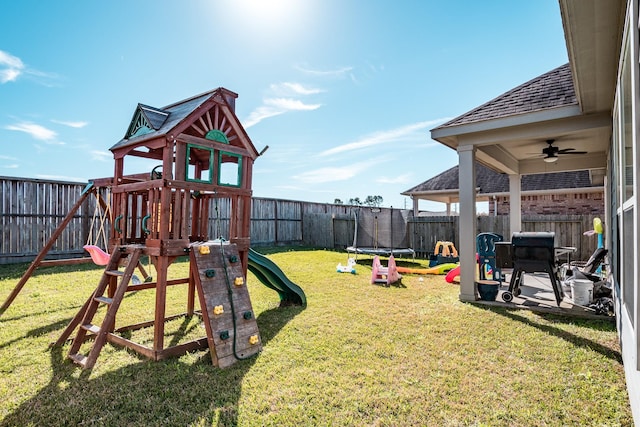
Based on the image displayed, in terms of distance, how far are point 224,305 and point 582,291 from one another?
5152 millimetres

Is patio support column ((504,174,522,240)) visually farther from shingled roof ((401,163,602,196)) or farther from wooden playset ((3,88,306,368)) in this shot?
wooden playset ((3,88,306,368))

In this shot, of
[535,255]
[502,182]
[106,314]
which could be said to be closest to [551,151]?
[535,255]

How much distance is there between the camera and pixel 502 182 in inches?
551

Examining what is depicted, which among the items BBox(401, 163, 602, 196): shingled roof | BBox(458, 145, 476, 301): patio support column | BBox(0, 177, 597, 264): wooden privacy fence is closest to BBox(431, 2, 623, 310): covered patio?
BBox(458, 145, 476, 301): patio support column

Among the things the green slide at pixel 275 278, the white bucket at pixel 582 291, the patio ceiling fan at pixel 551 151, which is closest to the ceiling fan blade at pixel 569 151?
the patio ceiling fan at pixel 551 151

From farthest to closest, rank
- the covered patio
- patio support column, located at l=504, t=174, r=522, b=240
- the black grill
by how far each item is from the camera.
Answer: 1. patio support column, located at l=504, t=174, r=522, b=240
2. the black grill
3. the covered patio

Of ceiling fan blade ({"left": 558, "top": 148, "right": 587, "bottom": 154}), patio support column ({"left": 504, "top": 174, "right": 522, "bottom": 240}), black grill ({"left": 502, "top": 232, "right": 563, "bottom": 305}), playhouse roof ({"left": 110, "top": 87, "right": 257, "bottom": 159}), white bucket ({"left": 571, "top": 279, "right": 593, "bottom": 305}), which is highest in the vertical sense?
ceiling fan blade ({"left": 558, "top": 148, "right": 587, "bottom": 154})

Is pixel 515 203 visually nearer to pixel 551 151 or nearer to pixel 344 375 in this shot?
pixel 551 151

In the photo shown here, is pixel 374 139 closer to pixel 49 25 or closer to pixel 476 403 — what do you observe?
pixel 49 25

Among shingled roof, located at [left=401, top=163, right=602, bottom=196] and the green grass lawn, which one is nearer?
the green grass lawn

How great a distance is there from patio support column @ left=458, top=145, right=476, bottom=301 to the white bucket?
55.8 inches

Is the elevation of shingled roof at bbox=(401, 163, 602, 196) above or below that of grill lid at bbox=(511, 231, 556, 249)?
above

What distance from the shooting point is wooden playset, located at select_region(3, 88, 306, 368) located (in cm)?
316

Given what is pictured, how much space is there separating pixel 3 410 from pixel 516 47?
26.1 ft
